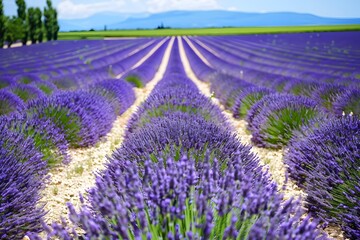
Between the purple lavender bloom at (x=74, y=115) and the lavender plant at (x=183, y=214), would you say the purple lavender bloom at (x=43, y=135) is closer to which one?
the purple lavender bloom at (x=74, y=115)

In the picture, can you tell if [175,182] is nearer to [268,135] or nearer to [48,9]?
[268,135]

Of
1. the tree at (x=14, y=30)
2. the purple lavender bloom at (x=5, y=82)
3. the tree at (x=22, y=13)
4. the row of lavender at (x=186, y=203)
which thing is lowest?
the purple lavender bloom at (x=5, y=82)

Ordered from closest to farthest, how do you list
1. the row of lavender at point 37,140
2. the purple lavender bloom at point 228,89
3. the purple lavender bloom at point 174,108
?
1. the row of lavender at point 37,140
2. the purple lavender bloom at point 174,108
3. the purple lavender bloom at point 228,89

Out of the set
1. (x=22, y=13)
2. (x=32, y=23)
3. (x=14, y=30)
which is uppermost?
(x=22, y=13)

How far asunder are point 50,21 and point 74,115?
5252 centimetres

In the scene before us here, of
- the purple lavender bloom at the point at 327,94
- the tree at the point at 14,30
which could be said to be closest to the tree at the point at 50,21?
the tree at the point at 14,30

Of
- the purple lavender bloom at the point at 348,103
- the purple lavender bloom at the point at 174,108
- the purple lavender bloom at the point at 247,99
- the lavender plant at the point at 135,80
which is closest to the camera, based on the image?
the purple lavender bloom at the point at 174,108

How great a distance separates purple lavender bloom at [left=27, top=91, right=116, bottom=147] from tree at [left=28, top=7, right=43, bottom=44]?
43858 mm

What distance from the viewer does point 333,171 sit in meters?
3.07

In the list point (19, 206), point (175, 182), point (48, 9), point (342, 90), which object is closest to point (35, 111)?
point (19, 206)

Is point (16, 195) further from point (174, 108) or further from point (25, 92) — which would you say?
point (25, 92)

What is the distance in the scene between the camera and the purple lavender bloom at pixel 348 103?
6465mm

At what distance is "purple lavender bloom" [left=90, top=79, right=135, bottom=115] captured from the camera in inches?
314

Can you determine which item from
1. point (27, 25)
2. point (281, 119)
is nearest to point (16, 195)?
point (281, 119)
